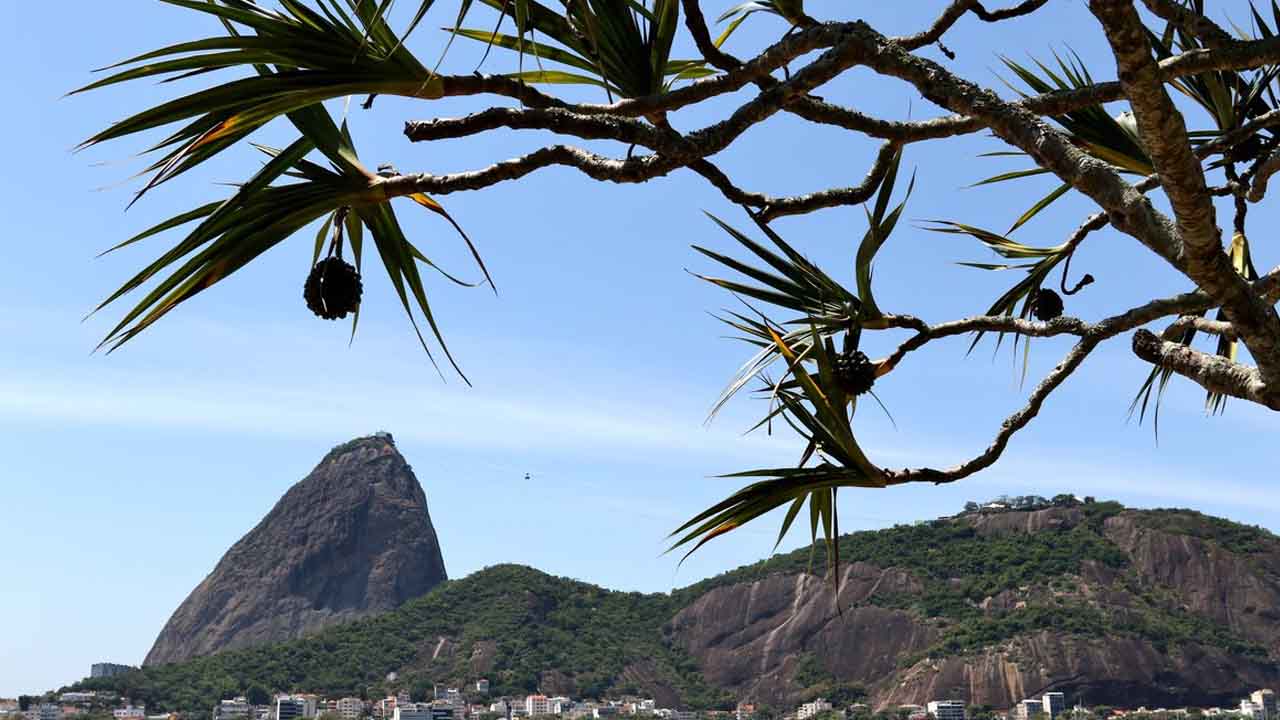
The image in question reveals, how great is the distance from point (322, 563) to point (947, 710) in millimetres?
100811

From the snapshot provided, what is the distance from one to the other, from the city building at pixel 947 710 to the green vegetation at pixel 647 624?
634 centimetres

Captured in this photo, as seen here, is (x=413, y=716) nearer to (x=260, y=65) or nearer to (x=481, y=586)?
(x=481, y=586)

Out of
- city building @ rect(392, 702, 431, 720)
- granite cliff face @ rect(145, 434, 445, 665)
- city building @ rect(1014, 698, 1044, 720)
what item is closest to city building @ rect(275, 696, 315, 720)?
city building @ rect(392, 702, 431, 720)

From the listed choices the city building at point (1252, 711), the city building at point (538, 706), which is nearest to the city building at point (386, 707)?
the city building at point (538, 706)

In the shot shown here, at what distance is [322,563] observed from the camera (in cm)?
15862

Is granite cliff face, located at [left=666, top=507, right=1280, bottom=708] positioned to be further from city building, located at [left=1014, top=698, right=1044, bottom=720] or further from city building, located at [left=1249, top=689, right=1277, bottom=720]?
city building, located at [left=1249, top=689, right=1277, bottom=720]

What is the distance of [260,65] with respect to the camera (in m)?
1.73

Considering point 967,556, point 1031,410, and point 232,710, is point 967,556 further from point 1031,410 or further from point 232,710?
point 1031,410

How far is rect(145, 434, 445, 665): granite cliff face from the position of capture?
154m

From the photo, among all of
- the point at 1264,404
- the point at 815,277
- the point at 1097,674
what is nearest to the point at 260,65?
the point at 815,277

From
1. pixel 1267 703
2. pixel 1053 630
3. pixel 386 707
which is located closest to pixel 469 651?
pixel 386 707

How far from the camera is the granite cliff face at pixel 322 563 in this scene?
15375cm

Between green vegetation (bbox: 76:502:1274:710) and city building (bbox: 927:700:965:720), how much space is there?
634 centimetres

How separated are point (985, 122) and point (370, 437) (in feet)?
553
